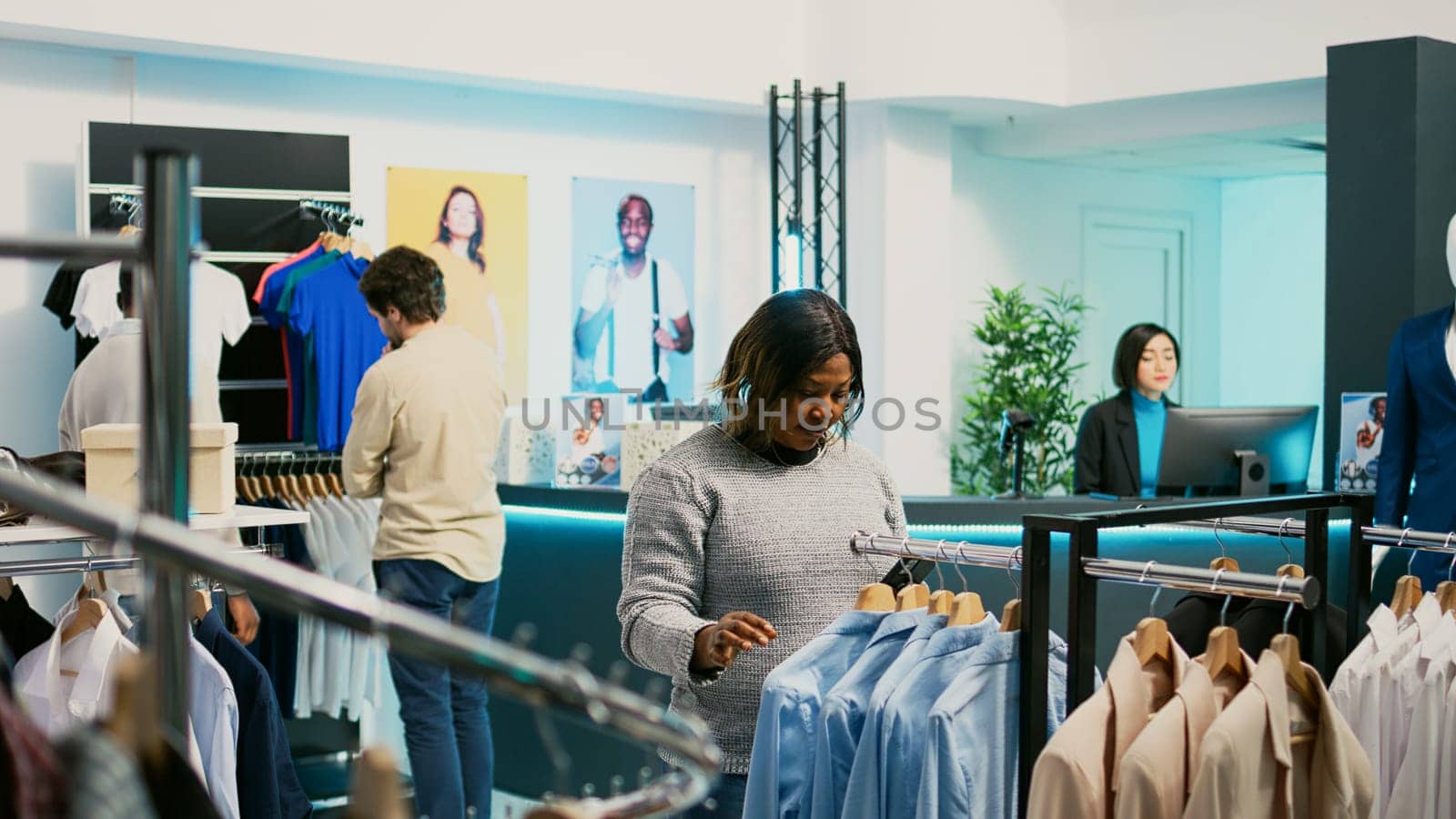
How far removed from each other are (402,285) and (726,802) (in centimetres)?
230

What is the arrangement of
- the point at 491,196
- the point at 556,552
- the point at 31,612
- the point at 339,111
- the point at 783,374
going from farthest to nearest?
the point at 491,196, the point at 339,111, the point at 556,552, the point at 31,612, the point at 783,374

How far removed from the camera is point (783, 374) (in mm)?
2477

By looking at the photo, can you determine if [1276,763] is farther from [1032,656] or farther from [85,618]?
[85,618]

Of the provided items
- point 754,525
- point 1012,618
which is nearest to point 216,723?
point 754,525

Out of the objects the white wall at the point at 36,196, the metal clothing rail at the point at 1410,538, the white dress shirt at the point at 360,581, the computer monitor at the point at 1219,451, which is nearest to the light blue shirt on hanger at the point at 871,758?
the metal clothing rail at the point at 1410,538

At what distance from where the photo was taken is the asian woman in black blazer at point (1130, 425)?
5777mm

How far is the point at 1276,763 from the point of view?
2.07m

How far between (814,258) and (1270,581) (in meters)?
5.70

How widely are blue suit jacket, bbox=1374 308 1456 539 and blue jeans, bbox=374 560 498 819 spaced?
8.62ft

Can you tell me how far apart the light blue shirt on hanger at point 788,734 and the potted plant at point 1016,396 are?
19.3 feet

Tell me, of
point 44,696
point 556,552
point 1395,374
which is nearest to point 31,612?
point 44,696

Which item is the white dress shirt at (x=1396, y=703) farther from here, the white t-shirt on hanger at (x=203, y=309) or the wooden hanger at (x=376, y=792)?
the white t-shirt on hanger at (x=203, y=309)

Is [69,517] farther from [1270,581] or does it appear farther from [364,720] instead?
[364,720]

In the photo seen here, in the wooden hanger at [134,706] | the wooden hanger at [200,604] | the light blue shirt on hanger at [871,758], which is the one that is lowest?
the light blue shirt on hanger at [871,758]
